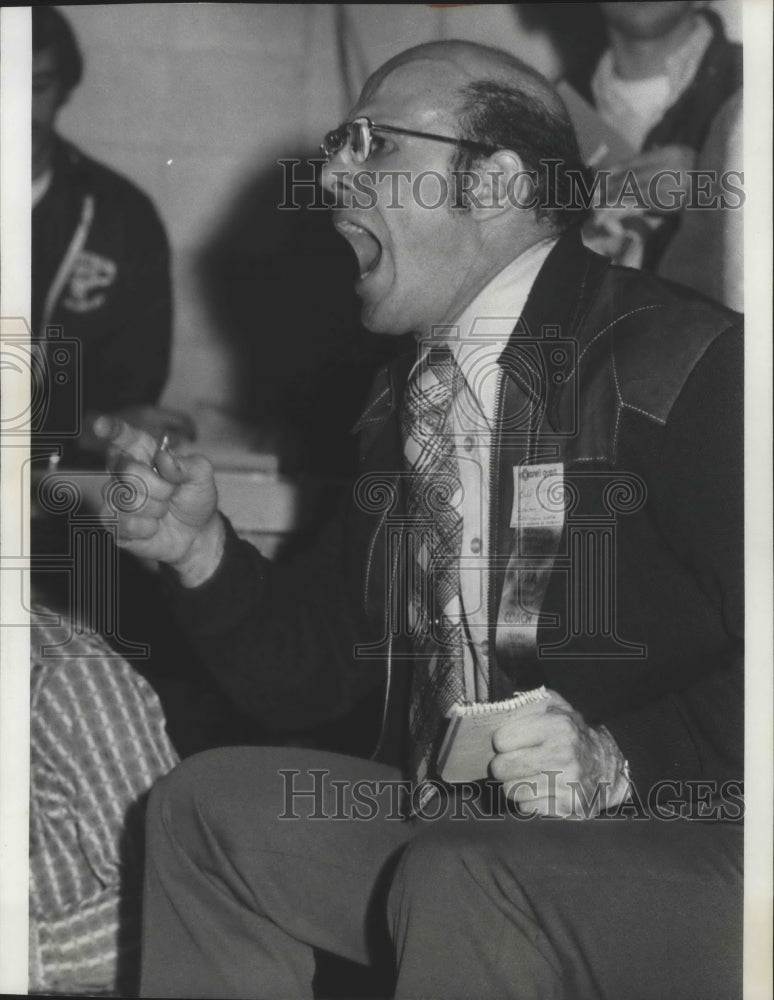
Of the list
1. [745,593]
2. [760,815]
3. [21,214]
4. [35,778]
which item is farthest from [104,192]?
[760,815]

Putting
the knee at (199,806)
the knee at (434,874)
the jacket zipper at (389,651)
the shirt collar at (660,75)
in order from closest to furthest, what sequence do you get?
the knee at (434,874) < the knee at (199,806) < the jacket zipper at (389,651) < the shirt collar at (660,75)

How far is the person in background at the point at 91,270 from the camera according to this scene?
1.89 meters

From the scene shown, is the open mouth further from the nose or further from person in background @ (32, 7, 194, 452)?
person in background @ (32, 7, 194, 452)

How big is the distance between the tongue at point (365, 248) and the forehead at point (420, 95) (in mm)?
154

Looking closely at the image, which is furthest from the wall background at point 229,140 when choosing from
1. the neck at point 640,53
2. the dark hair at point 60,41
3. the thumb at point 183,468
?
the thumb at point 183,468

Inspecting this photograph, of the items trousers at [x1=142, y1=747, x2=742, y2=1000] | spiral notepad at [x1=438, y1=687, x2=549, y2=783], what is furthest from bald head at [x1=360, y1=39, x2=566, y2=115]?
trousers at [x1=142, y1=747, x2=742, y2=1000]

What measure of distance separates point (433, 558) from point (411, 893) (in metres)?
0.48

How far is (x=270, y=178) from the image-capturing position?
6.50 feet

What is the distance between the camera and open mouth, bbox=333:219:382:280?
1723 mm

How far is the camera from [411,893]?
52.3 inches

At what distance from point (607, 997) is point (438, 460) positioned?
0.69 m

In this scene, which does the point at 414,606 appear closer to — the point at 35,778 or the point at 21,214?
the point at 35,778

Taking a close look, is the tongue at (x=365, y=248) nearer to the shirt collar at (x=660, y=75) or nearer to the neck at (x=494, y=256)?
the neck at (x=494, y=256)

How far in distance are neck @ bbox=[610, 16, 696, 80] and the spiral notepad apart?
3.22ft
